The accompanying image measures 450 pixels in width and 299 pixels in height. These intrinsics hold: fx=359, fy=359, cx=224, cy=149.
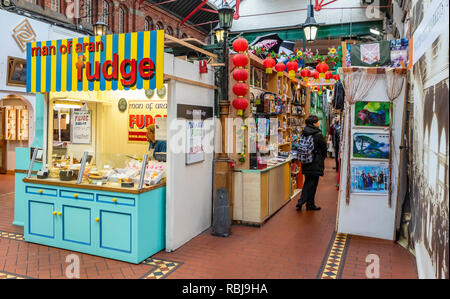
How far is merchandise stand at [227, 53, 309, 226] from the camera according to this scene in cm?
596

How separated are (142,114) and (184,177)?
7.10ft

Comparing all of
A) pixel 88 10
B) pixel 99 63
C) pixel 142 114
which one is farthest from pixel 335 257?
pixel 88 10

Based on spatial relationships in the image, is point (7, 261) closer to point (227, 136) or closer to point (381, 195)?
point (227, 136)

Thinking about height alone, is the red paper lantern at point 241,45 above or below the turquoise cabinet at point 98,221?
above

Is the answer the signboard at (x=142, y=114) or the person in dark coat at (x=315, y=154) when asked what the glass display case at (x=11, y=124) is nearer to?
the signboard at (x=142, y=114)

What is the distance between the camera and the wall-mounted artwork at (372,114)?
206 inches

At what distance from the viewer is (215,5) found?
61.2ft

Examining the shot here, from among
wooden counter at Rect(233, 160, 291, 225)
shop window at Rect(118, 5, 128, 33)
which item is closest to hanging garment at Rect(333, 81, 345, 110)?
wooden counter at Rect(233, 160, 291, 225)

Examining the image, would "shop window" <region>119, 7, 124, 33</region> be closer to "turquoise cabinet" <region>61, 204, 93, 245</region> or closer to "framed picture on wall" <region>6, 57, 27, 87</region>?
"framed picture on wall" <region>6, 57, 27, 87</region>

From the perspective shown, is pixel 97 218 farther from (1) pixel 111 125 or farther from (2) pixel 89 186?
(1) pixel 111 125

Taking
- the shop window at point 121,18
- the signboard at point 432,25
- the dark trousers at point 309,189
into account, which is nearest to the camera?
the signboard at point 432,25

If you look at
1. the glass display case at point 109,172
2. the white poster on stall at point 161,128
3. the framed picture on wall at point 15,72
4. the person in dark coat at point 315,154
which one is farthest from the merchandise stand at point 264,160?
the framed picture on wall at point 15,72

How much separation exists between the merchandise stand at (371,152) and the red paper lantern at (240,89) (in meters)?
1.49

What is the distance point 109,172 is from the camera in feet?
15.5
